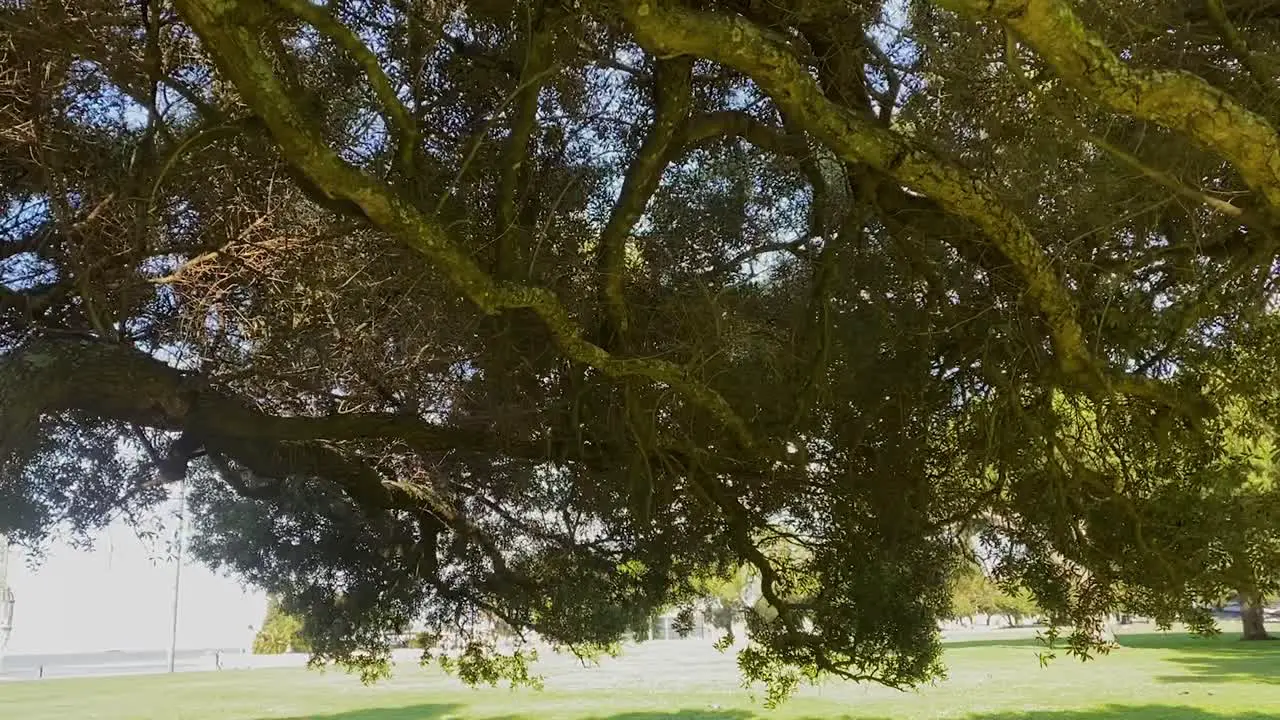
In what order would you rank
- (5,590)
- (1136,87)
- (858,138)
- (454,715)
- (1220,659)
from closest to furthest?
(1136,87) < (858,138) < (5,590) < (454,715) < (1220,659)

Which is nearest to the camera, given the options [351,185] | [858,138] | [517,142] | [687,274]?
[351,185]

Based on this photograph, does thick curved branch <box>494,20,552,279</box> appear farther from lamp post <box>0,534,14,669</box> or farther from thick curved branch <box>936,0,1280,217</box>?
lamp post <box>0,534,14,669</box>

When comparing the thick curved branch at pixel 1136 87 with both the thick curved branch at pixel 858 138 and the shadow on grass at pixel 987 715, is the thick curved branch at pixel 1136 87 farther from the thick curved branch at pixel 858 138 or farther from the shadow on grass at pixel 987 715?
the shadow on grass at pixel 987 715

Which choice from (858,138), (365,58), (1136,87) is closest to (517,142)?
(365,58)

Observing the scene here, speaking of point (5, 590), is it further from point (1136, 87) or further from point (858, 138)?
point (1136, 87)

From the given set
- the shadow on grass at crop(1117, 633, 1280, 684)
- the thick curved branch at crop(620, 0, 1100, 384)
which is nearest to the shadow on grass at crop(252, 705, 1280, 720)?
the shadow on grass at crop(1117, 633, 1280, 684)

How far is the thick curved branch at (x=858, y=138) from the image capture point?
3.50 metres

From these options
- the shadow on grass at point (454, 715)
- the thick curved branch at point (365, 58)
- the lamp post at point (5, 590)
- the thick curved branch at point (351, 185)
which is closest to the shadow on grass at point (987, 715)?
the shadow on grass at point (454, 715)

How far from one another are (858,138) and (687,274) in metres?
2.06

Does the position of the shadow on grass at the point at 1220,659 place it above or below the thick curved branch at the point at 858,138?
below

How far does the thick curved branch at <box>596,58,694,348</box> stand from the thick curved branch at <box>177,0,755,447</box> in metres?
0.40

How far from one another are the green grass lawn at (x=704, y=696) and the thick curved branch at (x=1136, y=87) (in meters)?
11.7

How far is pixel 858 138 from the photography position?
4.14m

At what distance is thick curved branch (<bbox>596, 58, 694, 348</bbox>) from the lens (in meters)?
4.77
